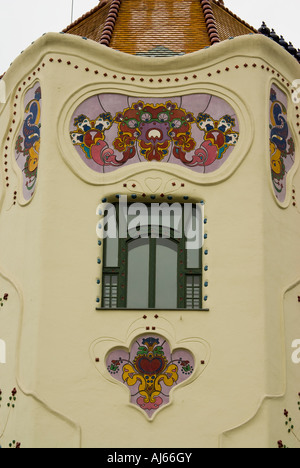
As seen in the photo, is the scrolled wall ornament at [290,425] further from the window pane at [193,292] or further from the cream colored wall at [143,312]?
the window pane at [193,292]

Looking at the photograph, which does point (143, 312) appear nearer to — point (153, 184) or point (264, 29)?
point (153, 184)

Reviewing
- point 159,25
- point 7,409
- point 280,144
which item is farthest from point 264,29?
point 7,409

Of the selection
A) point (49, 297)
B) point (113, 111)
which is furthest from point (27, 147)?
point (49, 297)

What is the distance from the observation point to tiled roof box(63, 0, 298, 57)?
1831 cm

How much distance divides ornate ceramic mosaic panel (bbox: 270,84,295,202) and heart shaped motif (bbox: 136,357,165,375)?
342 centimetres

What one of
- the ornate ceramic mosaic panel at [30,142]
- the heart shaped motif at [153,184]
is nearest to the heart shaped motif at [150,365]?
the heart shaped motif at [153,184]

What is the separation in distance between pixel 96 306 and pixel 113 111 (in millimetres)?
3378

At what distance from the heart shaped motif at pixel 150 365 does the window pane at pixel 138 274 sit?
35.3 inches

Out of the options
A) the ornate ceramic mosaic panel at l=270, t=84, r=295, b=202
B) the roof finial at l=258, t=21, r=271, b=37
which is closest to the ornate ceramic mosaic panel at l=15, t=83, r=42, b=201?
the ornate ceramic mosaic panel at l=270, t=84, r=295, b=202

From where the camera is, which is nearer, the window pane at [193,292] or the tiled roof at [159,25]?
the window pane at [193,292]

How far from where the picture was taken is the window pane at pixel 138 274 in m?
16.0

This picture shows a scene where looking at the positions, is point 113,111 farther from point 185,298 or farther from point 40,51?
point 185,298

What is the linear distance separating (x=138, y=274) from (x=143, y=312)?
78 centimetres

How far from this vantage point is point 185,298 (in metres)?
15.9
